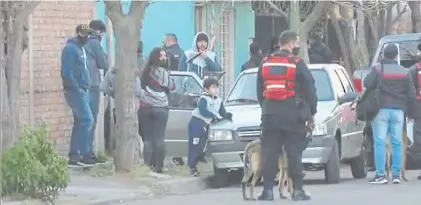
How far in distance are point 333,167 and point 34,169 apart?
4696mm

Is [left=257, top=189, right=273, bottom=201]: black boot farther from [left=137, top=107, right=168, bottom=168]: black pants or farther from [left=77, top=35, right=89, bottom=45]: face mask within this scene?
[left=77, top=35, right=89, bottom=45]: face mask

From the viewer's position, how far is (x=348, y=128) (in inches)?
639

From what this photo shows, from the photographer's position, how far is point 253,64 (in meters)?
21.1

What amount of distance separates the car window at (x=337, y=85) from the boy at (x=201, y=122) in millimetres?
1654

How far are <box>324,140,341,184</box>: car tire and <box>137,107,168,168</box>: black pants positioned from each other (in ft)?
7.30

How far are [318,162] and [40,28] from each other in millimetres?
5873

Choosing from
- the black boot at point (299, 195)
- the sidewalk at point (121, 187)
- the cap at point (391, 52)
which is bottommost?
the sidewalk at point (121, 187)

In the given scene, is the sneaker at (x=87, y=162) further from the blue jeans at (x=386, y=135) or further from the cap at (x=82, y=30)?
the blue jeans at (x=386, y=135)

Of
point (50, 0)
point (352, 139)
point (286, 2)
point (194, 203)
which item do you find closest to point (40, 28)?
point (50, 0)

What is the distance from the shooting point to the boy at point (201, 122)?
52.2 ft

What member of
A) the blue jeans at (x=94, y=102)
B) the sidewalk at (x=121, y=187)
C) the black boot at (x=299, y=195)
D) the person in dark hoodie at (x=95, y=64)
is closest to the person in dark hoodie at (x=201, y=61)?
the person in dark hoodie at (x=95, y=64)

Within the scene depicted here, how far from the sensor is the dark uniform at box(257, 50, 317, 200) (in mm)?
12695

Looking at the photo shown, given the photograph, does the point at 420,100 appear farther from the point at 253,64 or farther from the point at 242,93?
the point at 253,64

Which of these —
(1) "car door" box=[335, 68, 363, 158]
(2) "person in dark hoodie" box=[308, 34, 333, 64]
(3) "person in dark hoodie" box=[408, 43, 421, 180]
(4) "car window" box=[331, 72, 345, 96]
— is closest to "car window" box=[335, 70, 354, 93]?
(1) "car door" box=[335, 68, 363, 158]
